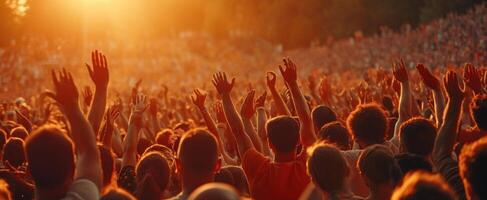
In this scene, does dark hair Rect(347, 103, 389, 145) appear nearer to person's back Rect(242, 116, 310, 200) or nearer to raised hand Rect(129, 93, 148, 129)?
person's back Rect(242, 116, 310, 200)

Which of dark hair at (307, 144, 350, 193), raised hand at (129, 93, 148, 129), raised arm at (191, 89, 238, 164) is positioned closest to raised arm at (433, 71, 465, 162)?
dark hair at (307, 144, 350, 193)

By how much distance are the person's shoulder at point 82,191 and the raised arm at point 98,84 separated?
1427 mm

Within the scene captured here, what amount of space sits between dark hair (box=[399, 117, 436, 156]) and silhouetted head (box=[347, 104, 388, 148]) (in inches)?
13.0

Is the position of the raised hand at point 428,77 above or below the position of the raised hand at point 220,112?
above

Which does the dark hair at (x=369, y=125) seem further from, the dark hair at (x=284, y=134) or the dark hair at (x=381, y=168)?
the dark hair at (x=381, y=168)

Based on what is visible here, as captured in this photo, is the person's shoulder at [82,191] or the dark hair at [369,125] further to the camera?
the dark hair at [369,125]

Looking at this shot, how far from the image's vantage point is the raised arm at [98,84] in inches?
243

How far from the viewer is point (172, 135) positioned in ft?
26.3

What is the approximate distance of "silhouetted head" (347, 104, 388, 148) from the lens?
6172 millimetres

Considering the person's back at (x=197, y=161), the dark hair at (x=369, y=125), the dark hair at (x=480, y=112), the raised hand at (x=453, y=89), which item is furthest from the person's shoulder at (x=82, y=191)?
the dark hair at (x=480, y=112)

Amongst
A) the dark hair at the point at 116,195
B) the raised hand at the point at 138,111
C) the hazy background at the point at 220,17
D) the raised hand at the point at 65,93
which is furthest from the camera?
the hazy background at the point at 220,17

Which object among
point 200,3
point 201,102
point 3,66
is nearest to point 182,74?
point 3,66

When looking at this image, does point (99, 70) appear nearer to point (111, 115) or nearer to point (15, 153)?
point (111, 115)

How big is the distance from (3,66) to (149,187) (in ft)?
140
